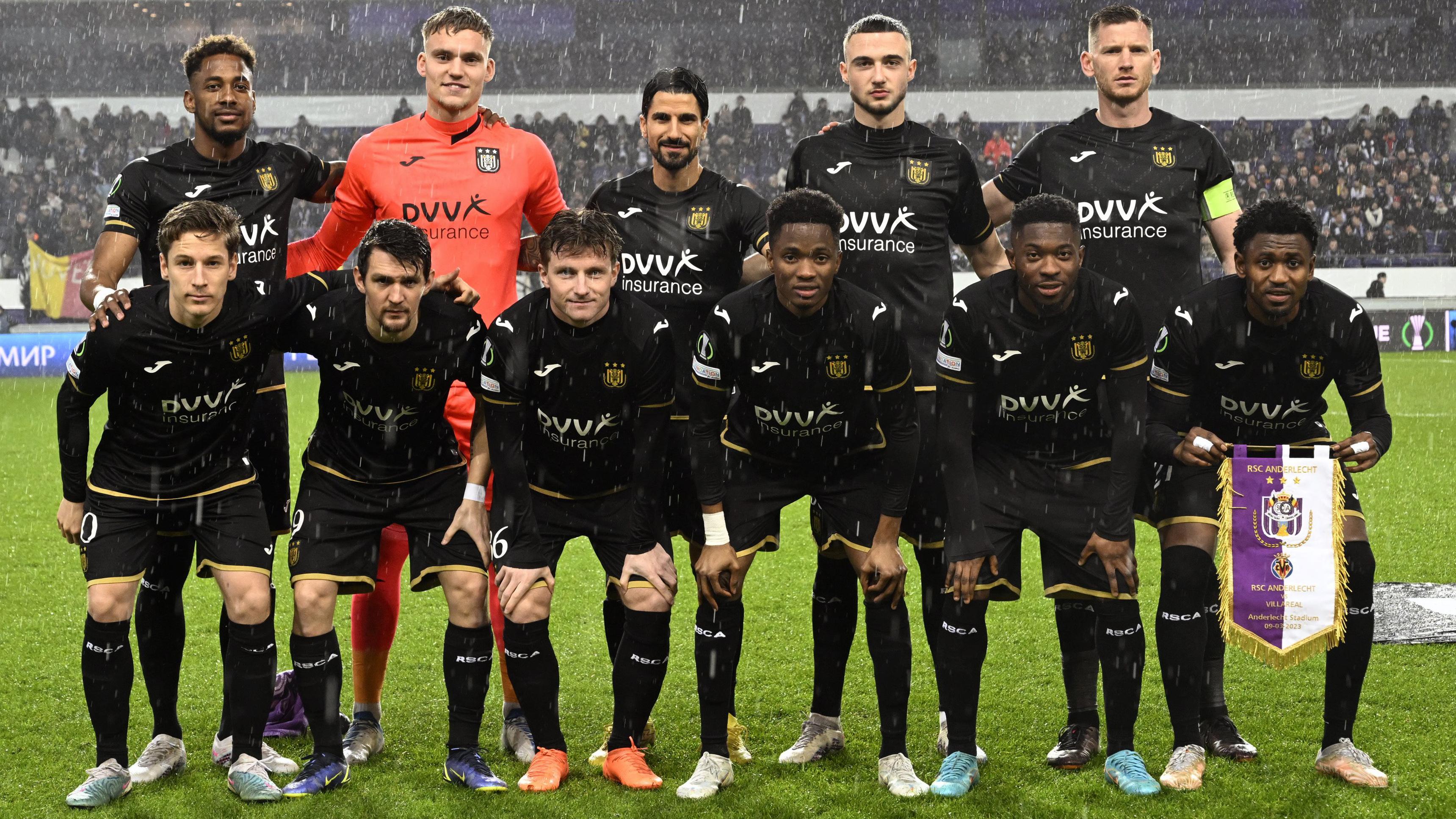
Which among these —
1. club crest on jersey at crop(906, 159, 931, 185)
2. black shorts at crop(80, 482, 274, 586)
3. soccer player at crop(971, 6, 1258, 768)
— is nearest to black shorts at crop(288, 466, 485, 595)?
black shorts at crop(80, 482, 274, 586)

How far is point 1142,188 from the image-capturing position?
4.46 meters

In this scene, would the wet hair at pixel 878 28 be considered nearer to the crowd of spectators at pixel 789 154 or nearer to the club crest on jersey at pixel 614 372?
the club crest on jersey at pixel 614 372

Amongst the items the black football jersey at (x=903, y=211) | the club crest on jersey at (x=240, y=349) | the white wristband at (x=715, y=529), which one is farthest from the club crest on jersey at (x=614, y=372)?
the club crest on jersey at (x=240, y=349)

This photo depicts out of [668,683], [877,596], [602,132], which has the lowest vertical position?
[668,683]

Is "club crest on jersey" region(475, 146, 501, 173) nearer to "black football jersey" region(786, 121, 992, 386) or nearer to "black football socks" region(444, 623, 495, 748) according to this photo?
"black football jersey" region(786, 121, 992, 386)

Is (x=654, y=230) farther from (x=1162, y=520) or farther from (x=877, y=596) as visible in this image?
(x=1162, y=520)

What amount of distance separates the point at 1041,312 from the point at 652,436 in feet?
4.17

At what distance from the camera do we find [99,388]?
3.90 m

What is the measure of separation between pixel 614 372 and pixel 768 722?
1.56 metres

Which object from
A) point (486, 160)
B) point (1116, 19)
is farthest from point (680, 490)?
point (1116, 19)

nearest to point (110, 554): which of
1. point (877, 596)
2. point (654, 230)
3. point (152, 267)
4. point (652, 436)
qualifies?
point (152, 267)

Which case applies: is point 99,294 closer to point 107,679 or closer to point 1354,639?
point 107,679

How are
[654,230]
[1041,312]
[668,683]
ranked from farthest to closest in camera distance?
[668,683] < [654,230] < [1041,312]

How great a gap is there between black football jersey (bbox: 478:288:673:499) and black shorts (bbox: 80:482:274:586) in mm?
848
